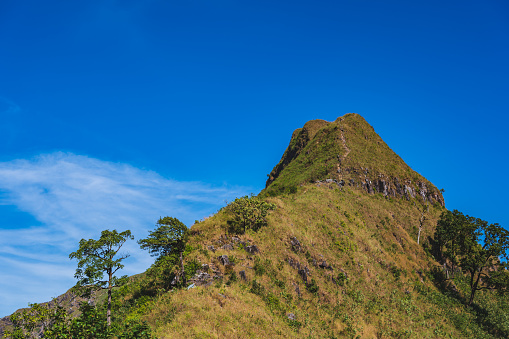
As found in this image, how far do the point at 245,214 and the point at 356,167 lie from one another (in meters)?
58.0

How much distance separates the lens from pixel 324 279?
4350 centimetres

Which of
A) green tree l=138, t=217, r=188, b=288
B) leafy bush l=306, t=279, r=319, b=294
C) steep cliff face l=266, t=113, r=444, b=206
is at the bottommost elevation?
leafy bush l=306, t=279, r=319, b=294

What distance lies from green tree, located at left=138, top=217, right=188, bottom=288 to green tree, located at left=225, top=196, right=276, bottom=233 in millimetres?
11627

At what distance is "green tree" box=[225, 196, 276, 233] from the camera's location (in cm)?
4166

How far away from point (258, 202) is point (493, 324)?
1886 inches

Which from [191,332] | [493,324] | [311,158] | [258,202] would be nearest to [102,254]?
[191,332]

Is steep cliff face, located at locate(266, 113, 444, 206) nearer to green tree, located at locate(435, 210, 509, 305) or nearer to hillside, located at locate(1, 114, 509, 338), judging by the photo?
hillside, located at locate(1, 114, 509, 338)

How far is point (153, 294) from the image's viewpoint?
1198 inches

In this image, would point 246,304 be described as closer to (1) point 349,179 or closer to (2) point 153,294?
(2) point 153,294

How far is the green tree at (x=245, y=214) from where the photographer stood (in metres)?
41.7

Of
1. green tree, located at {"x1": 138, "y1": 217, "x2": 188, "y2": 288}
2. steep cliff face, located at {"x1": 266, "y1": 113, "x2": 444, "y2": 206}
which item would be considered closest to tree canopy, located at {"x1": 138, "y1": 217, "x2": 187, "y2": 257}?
green tree, located at {"x1": 138, "y1": 217, "x2": 188, "y2": 288}

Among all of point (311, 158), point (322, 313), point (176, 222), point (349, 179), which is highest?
point (311, 158)

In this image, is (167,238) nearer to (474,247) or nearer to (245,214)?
(245,214)

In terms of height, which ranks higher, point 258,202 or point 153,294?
point 258,202
